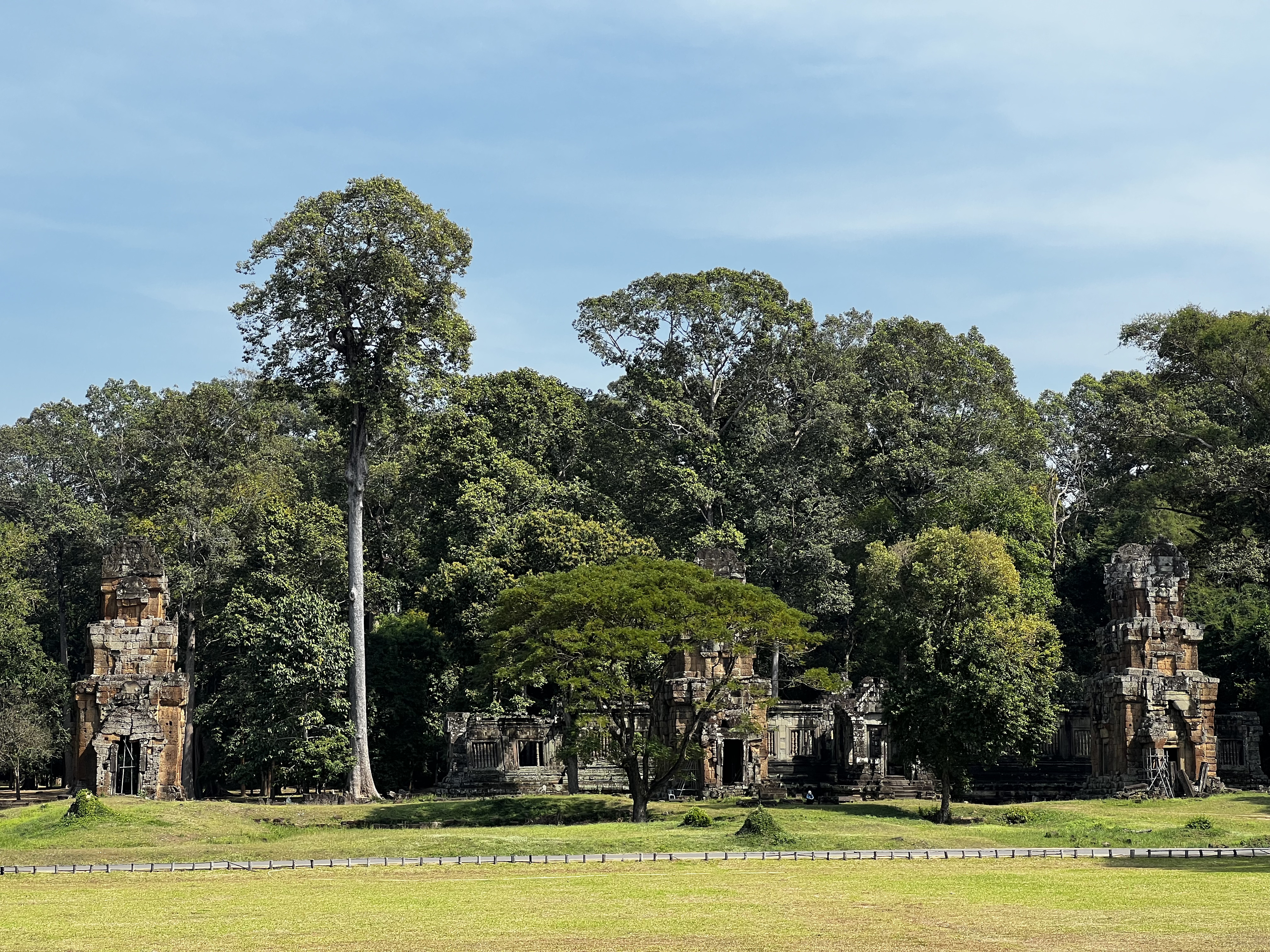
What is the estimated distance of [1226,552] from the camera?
5888 cm

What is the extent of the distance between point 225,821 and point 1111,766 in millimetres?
29749

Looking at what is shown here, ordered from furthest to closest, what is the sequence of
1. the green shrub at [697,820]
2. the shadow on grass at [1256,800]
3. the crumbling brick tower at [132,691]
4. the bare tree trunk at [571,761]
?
the crumbling brick tower at [132,691]
the shadow on grass at [1256,800]
the bare tree trunk at [571,761]
the green shrub at [697,820]

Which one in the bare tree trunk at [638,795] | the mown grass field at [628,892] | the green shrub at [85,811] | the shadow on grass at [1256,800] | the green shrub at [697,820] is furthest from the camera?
the shadow on grass at [1256,800]

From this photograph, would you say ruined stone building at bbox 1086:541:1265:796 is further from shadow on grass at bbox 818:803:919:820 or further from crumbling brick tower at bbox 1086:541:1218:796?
shadow on grass at bbox 818:803:919:820

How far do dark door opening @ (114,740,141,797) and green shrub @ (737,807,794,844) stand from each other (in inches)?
932

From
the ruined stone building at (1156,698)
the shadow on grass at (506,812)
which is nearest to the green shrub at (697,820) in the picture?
Result: the shadow on grass at (506,812)

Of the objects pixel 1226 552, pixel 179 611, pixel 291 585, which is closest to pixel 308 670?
pixel 291 585

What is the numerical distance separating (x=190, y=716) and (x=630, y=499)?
20397 mm

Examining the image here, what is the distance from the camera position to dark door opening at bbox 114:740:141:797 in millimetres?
49094

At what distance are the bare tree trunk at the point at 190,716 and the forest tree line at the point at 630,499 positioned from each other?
1.63 feet

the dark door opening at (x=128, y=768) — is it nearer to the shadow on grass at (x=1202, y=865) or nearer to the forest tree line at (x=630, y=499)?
the forest tree line at (x=630, y=499)

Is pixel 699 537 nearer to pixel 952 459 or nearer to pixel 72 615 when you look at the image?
pixel 952 459

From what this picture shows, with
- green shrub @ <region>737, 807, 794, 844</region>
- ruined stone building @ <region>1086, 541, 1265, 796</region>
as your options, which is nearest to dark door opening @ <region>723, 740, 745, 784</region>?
ruined stone building @ <region>1086, 541, 1265, 796</region>

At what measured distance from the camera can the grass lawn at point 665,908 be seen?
20.2 meters
